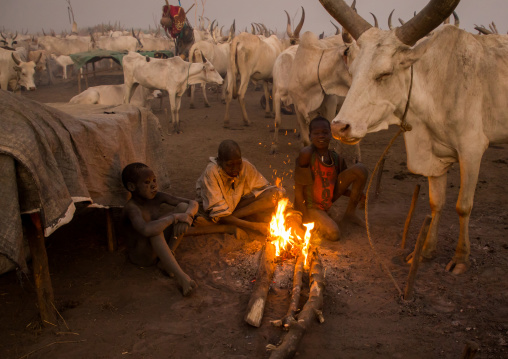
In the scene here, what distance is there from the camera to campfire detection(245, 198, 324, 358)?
8.24 ft

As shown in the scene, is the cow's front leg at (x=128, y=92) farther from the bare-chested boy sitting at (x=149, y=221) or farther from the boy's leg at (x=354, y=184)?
the boy's leg at (x=354, y=184)

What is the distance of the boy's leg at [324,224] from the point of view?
400 cm

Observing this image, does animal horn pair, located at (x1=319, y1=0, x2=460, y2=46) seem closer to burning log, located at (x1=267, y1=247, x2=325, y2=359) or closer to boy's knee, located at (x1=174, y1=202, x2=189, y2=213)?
burning log, located at (x1=267, y1=247, x2=325, y2=359)

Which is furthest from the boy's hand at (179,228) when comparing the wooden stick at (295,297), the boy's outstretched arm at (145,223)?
the wooden stick at (295,297)

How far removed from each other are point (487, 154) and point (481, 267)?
4460 millimetres

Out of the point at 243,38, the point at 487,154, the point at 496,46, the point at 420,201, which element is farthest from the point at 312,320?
the point at 243,38

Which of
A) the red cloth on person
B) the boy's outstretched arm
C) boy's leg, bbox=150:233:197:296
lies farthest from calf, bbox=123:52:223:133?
boy's leg, bbox=150:233:197:296

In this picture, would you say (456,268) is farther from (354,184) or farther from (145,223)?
(145,223)

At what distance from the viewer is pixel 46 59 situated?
19.6 meters

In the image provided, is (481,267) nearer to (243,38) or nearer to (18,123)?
(18,123)

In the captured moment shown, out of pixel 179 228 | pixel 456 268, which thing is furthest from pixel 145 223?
pixel 456 268

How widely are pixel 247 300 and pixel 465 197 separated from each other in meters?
1.97

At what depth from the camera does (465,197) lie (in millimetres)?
3240

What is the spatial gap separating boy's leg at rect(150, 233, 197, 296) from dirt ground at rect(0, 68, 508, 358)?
0.39 ft
